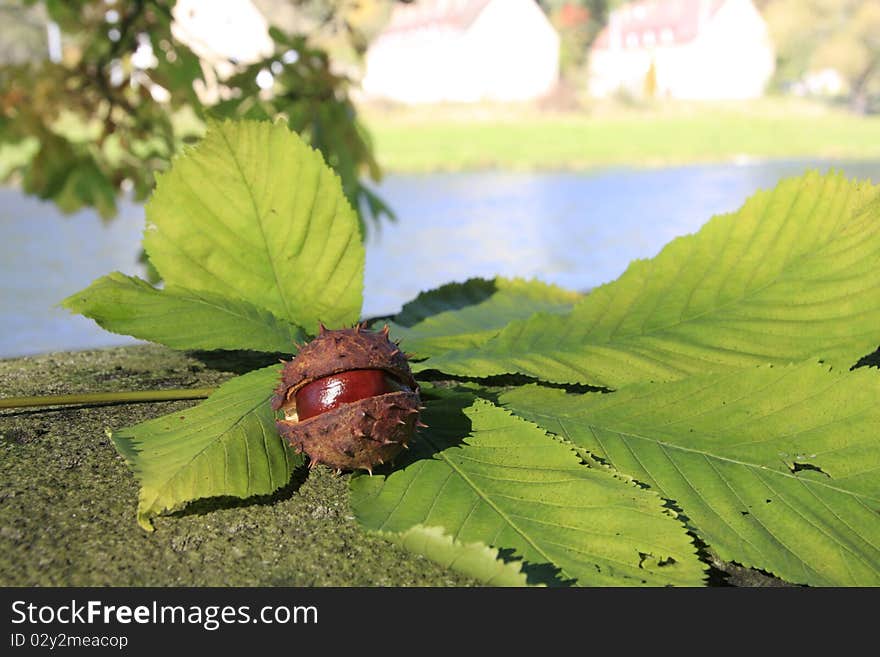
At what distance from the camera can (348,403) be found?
500 mm

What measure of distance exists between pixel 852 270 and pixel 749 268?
65 millimetres

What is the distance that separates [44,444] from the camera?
64 centimetres

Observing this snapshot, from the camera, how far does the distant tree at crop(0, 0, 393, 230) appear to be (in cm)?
167

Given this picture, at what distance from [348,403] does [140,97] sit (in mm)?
1615

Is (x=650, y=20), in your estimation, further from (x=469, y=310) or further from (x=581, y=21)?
(x=469, y=310)

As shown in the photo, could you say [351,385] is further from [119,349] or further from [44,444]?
[119,349]

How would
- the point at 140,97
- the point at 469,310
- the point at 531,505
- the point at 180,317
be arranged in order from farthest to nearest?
the point at 140,97 < the point at 469,310 < the point at 180,317 < the point at 531,505

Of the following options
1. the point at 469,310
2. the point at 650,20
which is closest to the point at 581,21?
the point at 650,20

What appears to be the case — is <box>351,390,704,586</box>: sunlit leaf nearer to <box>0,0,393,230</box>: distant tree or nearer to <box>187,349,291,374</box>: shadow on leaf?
<box>187,349,291,374</box>: shadow on leaf

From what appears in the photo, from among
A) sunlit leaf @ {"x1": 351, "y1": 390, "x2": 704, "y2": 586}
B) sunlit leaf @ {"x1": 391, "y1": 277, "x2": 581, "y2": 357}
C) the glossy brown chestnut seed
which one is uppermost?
sunlit leaf @ {"x1": 391, "y1": 277, "x2": 581, "y2": 357}

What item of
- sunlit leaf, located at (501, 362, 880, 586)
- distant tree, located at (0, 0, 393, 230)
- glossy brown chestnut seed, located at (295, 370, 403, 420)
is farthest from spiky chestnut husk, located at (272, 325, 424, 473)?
distant tree, located at (0, 0, 393, 230)

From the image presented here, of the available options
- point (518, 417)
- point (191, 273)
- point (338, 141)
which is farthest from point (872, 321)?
point (338, 141)

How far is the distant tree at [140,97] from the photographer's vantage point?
5.49ft

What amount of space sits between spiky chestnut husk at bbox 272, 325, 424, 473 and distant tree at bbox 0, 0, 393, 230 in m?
1.08
